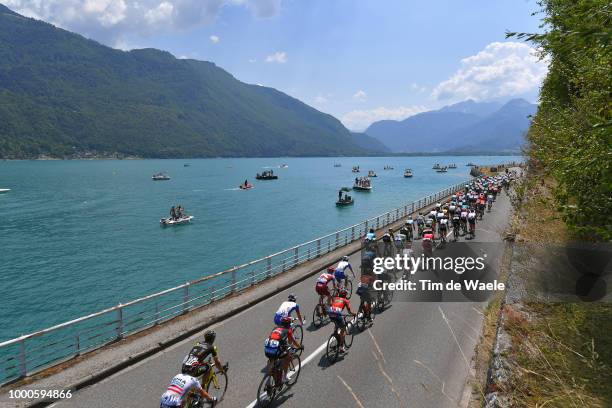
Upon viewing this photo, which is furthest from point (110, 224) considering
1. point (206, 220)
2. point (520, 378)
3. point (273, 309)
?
point (520, 378)

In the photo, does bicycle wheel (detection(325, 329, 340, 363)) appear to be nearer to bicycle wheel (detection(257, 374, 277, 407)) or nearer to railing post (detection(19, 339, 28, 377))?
bicycle wheel (detection(257, 374, 277, 407))

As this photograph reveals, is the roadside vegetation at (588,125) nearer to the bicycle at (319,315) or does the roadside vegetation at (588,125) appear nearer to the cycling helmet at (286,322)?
the cycling helmet at (286,322)

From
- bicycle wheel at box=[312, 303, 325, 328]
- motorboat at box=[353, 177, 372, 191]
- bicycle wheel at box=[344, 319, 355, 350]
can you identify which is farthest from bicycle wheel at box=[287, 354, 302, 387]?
motorboat at box=[353, 177, 372, 191]

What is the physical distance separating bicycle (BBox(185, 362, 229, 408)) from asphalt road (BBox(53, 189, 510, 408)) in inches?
8.3

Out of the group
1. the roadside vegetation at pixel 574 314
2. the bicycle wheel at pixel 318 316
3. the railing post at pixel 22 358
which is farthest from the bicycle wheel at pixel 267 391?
the railing post at pixel 22 358

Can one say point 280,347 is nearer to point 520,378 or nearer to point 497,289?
point 520,378

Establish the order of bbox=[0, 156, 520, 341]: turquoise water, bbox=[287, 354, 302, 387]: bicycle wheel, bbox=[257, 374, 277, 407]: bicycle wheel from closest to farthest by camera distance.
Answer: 1. bbox=[257, 374, 277, 407]: bicycle wheel
2. bbox=[287, 354, 302, 387]: bicycle wheel
3. bbox=[0, 156, 520, 341]: turquoise water

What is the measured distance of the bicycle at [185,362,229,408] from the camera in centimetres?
798

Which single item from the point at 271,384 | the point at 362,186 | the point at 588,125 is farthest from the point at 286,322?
the point at 362,186

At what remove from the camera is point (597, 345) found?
874 cm

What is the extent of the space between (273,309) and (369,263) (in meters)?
4.02

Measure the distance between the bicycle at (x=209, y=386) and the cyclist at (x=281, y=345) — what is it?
113 cm

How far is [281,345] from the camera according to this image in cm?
920

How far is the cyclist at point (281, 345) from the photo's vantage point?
356 inches
